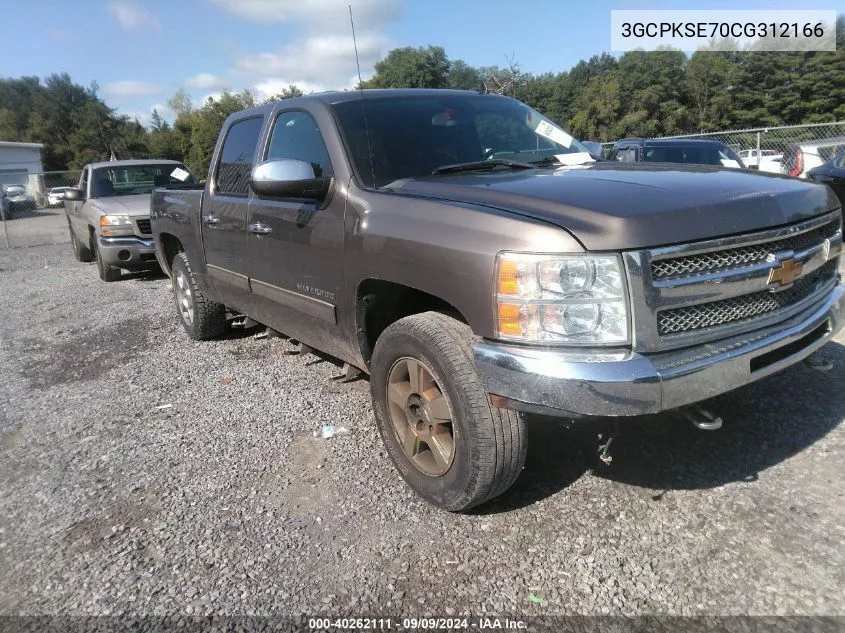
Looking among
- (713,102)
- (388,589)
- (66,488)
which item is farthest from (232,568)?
(713,102)

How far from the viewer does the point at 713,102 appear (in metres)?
53.8

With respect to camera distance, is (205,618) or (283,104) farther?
(283,104)

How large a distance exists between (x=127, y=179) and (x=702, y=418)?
1022 cm

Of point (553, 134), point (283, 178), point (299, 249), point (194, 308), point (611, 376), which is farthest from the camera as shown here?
point (194, 308)

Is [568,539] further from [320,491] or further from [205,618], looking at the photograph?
[205,618]

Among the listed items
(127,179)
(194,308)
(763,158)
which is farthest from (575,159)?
(763,158)

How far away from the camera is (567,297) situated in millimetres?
2172

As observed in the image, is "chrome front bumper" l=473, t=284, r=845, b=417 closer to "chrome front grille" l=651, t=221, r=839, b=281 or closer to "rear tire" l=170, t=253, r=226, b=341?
"chrome front grille" l=651, t=221, r=839, b=281

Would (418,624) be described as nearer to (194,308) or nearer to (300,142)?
(300,142)

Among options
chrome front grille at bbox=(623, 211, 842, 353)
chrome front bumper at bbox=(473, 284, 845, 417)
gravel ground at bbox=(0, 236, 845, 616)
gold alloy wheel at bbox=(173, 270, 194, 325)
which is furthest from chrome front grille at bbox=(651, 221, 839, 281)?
gold alloy wheel at bbox=(173, 270, 194, 325)

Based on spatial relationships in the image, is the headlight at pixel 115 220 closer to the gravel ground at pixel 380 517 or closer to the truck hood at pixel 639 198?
the gravel ground at pixel 380 517

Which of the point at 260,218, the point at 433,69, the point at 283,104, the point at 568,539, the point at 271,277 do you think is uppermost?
the point at 433,69

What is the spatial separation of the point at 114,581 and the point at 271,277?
193cm

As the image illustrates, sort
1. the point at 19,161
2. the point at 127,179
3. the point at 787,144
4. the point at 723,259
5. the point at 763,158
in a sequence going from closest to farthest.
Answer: the point at 723,259
the point at 127,179
the point at 787,144
the point at 763,158
the point at 19,161
